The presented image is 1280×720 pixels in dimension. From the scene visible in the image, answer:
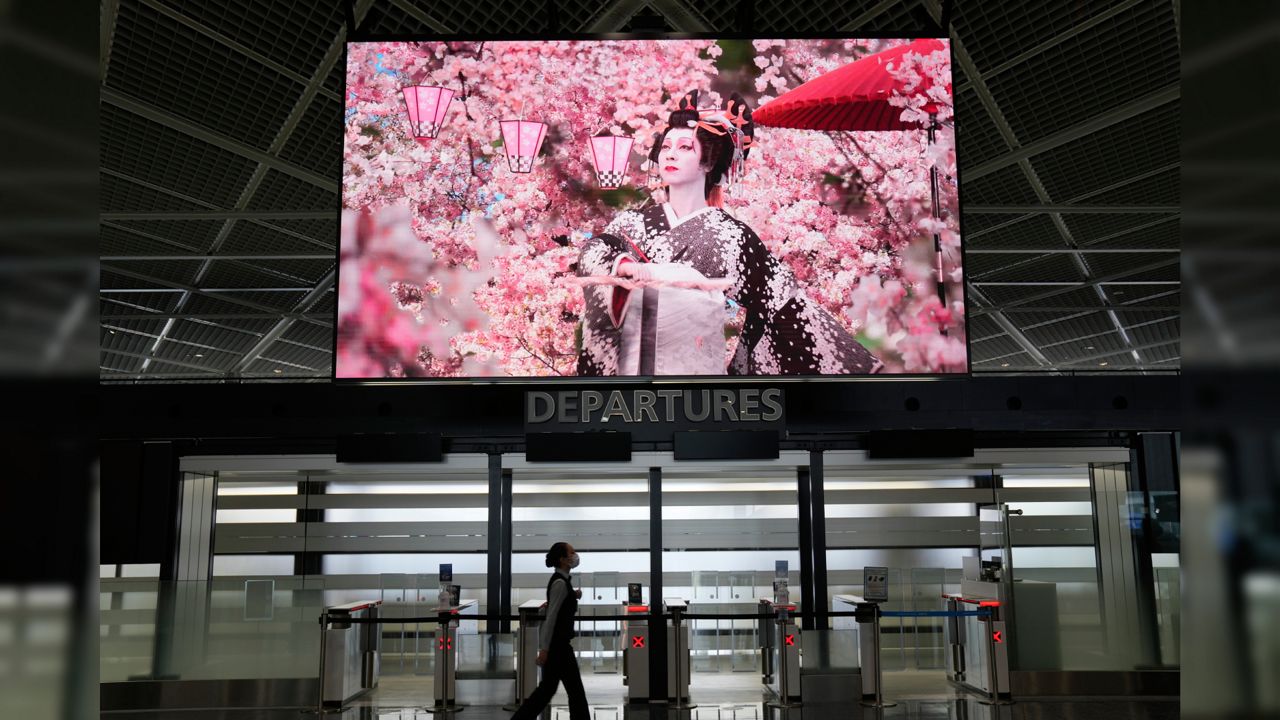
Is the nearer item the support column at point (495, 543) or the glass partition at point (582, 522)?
the support column at point (495, 543)

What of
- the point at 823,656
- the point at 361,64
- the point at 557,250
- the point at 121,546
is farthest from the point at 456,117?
the point at 121,546

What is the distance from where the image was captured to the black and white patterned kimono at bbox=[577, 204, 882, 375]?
718 cm

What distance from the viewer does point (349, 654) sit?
29.6ft

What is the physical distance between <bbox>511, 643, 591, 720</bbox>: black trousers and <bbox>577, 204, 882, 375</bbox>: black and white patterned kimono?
2.07m

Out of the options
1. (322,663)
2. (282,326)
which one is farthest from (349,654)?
(282,326)

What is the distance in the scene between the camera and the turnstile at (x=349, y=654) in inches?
342

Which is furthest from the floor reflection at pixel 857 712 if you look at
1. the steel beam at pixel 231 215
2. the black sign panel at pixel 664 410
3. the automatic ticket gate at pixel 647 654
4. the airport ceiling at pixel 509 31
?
the steel beam at pixel 231 215

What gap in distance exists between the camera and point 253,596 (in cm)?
919

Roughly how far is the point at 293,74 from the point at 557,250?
270cm

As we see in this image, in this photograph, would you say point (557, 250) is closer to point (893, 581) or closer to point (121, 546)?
point (893, 581)

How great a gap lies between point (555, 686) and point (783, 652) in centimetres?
309

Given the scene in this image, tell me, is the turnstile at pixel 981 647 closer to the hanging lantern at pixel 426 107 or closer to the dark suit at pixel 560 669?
the dark suit at pixel 560 669

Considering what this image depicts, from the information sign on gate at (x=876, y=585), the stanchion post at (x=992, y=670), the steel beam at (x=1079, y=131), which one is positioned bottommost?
the stanchion post at (x=992, y=670)

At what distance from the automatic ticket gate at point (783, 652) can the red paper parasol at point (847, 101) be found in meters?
4.34
